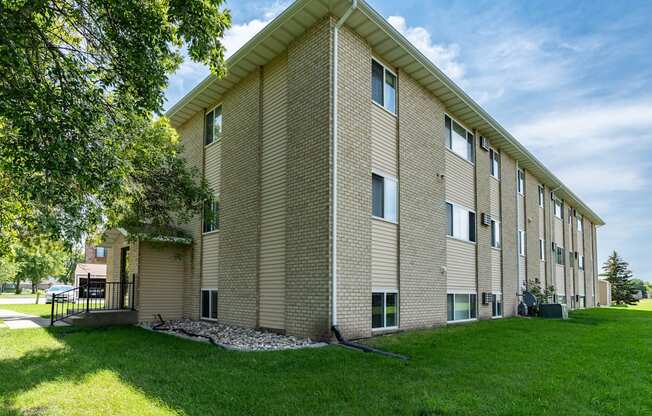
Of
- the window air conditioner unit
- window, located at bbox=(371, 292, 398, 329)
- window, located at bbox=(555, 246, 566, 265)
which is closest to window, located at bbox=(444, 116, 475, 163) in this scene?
the window air conditioner unit

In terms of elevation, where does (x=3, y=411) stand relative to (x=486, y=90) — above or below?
below

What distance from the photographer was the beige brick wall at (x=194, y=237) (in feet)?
46.1

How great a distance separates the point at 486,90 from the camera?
1554 centimetres

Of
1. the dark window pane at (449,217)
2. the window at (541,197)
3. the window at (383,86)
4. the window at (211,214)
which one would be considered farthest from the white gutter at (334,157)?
the window at (541,197)

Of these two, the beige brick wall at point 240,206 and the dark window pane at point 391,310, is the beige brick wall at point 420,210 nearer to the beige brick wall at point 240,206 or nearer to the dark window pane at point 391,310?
the dark window pane at point 391,310

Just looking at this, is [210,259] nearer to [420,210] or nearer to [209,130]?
[209,130]

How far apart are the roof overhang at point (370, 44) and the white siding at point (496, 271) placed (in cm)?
464

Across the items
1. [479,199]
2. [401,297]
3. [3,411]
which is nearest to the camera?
[3,411]

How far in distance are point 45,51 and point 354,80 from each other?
6.22m

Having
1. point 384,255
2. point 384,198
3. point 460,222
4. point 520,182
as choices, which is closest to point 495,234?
point 460,222

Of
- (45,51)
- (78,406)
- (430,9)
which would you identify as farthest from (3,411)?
(430,9)

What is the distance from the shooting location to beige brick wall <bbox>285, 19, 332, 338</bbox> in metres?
9.24

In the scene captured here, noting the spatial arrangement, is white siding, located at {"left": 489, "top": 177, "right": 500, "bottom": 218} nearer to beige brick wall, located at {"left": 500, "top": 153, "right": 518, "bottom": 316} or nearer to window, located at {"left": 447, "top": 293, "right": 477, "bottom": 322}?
beige brick wall, located at {"left": 500, "top": 153, "right": 518, "bottom": 316}

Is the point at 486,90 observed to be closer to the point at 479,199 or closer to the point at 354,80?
the point at 479,199
